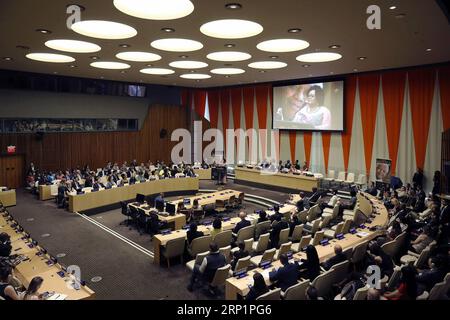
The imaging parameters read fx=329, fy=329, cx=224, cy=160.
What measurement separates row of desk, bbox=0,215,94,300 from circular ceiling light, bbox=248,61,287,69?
897 cm

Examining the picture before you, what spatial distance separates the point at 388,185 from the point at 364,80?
4.89 m

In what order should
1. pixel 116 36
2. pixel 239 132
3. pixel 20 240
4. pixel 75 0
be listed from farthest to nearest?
pixel 239 132 → pixel 116 36 → pixel 20 240 → pixel 75 0

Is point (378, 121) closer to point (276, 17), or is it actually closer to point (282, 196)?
point (282, 196)

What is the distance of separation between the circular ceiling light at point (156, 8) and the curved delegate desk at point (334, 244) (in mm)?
4951

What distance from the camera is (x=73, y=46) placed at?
944 centimetres

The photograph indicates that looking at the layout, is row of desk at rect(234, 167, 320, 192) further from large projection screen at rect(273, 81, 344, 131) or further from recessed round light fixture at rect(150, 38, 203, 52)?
recessed round light fixture at rect(150, 38, 203, 52)

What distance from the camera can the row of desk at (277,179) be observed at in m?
15.3

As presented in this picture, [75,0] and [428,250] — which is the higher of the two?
[75,0]

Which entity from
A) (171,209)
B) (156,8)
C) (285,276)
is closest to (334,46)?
(156,8)

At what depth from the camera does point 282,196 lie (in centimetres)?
1557

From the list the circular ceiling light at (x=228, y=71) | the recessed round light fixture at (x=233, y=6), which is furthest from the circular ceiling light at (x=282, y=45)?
the circular ceiling light at (x=228, y=71)

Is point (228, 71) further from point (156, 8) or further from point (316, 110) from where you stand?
point (156, 8)

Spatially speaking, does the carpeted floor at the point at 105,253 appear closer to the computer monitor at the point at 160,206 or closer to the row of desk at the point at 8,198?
the row of desk at the point at 8,198
